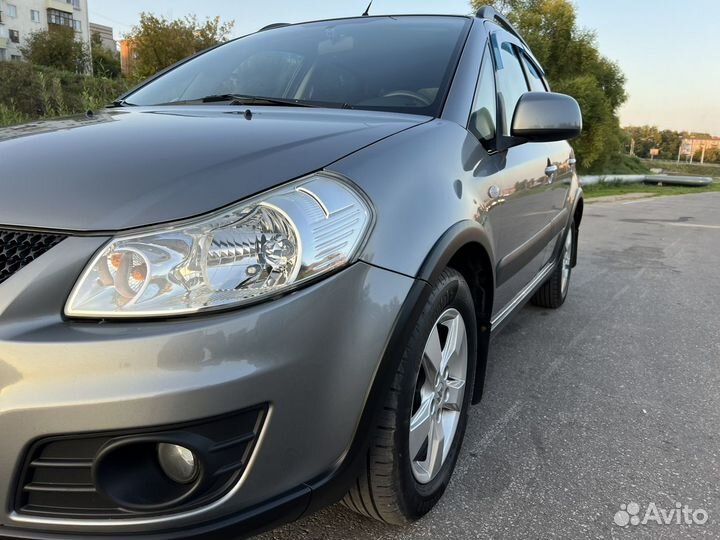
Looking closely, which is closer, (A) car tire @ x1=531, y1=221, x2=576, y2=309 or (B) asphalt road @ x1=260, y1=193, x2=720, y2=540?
(B) asphalt road @ x1=260, y1=193, x2=720, y2=540

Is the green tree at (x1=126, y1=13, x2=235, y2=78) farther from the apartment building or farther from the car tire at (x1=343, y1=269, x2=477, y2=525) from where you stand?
the apartment building

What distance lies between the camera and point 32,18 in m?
57.5

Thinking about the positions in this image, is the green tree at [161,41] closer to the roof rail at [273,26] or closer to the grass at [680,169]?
the roof rail at [273,26]

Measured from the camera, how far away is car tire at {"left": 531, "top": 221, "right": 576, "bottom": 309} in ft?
13.6

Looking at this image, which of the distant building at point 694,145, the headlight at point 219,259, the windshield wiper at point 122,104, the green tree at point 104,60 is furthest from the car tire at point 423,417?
the distant building at point 694,145

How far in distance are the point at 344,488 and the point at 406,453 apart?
0.77 feet

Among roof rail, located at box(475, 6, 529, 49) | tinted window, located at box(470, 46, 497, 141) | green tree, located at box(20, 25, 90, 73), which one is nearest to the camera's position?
tinted window, located at box(470, 46, 497, 141)

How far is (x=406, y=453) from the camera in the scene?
1600 mm

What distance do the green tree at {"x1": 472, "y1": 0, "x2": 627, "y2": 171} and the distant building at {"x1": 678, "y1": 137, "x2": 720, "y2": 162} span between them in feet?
249

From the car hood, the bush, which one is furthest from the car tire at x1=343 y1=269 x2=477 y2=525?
the bush

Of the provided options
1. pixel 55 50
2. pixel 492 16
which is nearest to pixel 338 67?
pixel 492 16

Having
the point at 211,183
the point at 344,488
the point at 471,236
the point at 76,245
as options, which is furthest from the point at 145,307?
the point at 471,236

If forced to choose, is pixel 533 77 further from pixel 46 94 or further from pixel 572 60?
pixel 572 60

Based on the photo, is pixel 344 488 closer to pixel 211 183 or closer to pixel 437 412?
pixel 437 412
